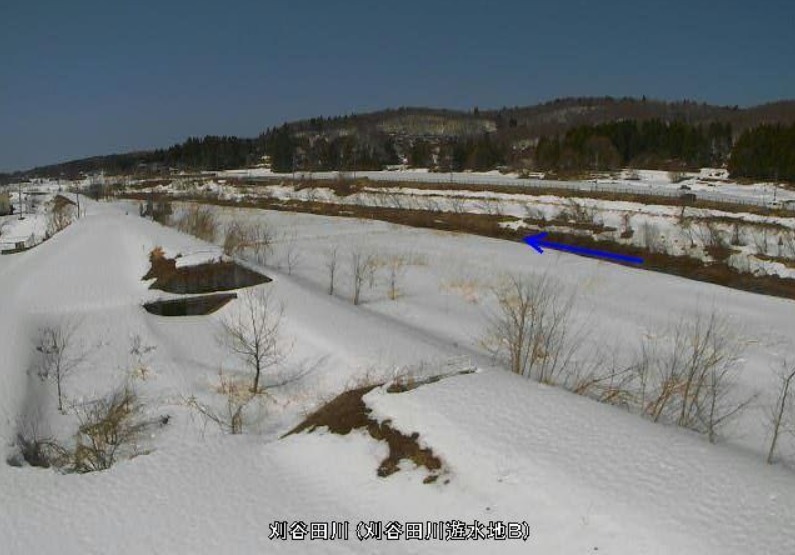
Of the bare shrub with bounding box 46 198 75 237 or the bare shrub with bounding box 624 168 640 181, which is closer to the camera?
the bare shrub with bounding box 46 198 75 237

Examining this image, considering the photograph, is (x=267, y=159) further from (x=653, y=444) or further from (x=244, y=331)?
(x=653, y=444)

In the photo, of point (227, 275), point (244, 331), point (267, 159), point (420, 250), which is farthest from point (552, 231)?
point (267, 159)

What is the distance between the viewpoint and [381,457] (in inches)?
323

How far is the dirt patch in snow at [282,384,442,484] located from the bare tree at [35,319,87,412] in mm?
7719

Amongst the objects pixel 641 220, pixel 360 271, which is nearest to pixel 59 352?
pixel 360 271

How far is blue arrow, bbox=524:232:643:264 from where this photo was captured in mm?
28266

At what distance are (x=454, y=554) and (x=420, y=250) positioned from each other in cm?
2485

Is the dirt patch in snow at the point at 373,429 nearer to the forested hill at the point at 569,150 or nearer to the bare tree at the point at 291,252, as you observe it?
the bare tree at the point at 291,252

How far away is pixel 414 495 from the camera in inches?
289

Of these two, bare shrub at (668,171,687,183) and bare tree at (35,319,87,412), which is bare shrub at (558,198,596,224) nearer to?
bare shrub at (668,171,687,183)

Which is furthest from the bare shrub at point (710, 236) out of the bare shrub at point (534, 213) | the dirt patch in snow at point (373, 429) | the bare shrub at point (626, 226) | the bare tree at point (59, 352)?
the bare tree at point (59, 352)

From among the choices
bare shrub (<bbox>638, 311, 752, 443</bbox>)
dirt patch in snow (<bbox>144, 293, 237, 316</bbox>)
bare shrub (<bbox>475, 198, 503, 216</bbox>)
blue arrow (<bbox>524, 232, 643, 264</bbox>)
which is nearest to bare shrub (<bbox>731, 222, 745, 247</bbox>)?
blue arrow (<bbox>524, 232, 643, 264</bbox>)

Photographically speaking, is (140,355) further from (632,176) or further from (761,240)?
(632,176)

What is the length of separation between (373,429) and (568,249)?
24292 millimetres
